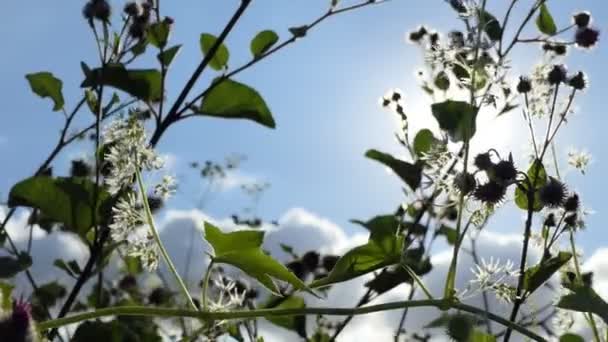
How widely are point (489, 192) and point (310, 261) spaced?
1.35 meters

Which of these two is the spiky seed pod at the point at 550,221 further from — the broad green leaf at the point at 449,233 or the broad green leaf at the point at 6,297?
the broad green leaf at the point at 6,297

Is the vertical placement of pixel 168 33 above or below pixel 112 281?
above

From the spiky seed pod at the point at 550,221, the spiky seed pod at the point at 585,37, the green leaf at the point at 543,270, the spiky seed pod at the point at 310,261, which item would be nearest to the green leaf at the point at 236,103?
the spiky seed pod at the point at 550,221

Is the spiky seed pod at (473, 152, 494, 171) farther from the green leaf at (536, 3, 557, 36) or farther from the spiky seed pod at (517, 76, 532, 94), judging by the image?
the green leaf at (536, 3, 557, 36)

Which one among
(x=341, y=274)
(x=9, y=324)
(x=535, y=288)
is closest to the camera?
(x=9, y=324)

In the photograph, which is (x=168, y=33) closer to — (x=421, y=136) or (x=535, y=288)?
(x=421, y=136)

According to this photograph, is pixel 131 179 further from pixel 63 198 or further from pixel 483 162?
pixel 483 162

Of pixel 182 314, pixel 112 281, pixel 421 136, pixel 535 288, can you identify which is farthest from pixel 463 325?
pixel 112 281

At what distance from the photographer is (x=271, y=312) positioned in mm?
964

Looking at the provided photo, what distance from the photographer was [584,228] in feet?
6.37

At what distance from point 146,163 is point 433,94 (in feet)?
5.08

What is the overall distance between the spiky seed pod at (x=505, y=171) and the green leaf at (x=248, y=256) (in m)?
0.42

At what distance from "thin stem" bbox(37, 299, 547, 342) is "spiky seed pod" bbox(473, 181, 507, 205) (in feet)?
1.20

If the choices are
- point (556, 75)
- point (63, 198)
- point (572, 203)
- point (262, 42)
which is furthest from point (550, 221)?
point (63, 198)
